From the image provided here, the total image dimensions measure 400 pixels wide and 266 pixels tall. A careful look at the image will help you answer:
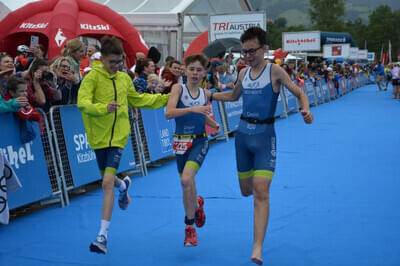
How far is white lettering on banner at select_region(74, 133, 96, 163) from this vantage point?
282 inches

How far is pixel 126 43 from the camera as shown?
1510 centimetres

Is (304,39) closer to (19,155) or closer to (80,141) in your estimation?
(80,141)

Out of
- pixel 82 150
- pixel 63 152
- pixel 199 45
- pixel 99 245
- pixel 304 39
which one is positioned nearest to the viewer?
pixel 99 245

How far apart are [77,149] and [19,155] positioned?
45.2 inches

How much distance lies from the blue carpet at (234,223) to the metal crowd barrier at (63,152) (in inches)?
10.9

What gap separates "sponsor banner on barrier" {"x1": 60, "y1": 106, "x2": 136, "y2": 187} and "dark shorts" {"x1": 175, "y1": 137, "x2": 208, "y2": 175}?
253 centimetres

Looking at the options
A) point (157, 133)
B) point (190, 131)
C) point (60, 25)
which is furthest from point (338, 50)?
point (190, 131)

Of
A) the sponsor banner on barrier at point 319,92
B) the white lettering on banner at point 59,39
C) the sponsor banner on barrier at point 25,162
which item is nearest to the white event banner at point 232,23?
the white lettering on banner at point 59,39

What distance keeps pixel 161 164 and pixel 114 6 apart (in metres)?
13.1

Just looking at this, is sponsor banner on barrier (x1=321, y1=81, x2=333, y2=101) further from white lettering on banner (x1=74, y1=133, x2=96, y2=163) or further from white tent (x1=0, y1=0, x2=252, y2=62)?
white lettering on banner (x1=74, y1=133, x2=96, y2=163)

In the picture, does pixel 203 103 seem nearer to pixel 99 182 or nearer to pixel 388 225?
pixel 388 225

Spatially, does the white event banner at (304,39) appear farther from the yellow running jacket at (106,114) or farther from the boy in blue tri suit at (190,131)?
the yellow running jacket at (106,114)

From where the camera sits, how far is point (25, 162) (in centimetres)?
618

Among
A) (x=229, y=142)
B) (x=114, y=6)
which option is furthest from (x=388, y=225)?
(x=114, y=6)
